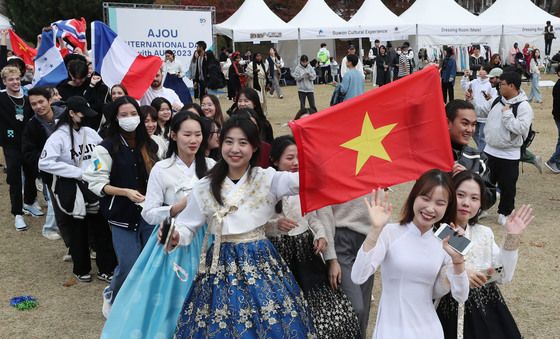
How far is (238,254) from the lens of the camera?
3221 millimetres

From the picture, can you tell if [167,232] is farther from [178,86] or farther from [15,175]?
[178,86]

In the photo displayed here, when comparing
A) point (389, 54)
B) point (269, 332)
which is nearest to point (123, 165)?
point (269, 332)

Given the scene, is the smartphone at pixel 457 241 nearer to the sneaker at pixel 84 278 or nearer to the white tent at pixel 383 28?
the sneaker at pixel 84 278

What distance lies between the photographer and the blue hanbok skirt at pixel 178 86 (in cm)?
1106

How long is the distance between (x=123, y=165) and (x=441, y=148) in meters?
2.31

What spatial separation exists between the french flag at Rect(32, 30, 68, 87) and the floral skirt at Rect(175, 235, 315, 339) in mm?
5786

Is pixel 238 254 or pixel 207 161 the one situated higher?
pixel 207 161

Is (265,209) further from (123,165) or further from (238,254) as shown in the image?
(123,165)

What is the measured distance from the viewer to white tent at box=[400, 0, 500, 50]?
2612 cm

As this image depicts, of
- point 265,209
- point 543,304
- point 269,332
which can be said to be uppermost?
point 265,209

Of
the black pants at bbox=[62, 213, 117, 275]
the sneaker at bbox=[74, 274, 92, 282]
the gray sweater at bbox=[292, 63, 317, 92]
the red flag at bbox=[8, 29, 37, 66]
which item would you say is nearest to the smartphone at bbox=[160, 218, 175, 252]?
the black pants at bbox=[62, 213, 117, 275]

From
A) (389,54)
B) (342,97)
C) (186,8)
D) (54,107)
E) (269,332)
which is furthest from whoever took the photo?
(389,54)

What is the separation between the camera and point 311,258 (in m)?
3.68

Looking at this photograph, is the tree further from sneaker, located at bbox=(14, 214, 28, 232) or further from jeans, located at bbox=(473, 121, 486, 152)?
jeans, located at bbox=(473, 121, 486, 152)
